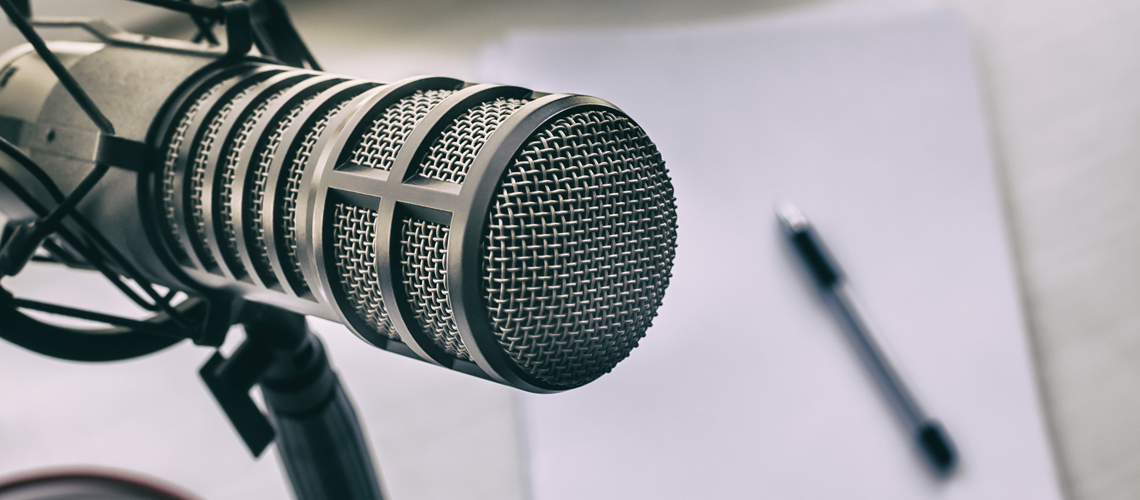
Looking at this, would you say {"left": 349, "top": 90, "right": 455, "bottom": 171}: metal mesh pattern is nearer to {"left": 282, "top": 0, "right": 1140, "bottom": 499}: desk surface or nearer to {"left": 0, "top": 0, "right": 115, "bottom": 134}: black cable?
{"left": 0, "top": 0, "right": 115, "bottom": 134}: black cable

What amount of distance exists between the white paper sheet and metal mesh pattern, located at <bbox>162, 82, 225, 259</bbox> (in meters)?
0.40

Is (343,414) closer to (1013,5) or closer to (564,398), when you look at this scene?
(564,398)

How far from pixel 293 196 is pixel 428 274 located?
0.22ft

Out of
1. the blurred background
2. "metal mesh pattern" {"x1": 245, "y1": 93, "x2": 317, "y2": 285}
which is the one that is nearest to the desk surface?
the blurred background

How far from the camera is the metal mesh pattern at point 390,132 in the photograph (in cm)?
21

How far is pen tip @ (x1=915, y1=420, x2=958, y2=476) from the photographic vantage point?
618mm

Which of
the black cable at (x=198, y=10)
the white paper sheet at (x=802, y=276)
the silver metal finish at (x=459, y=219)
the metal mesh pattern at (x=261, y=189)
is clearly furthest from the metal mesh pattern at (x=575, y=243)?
the white paper sheet at (x=802, y=276)

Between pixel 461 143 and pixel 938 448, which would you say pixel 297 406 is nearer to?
pixel 461 143

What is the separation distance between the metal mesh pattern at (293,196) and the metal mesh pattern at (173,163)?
7 centimetres

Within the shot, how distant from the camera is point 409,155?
198 millimetres

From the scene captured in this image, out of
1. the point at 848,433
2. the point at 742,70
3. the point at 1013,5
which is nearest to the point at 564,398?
the point at 848,433

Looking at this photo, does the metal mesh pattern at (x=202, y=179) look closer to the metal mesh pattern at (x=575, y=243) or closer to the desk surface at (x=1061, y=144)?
the metal mesh pattern at (x=575, y=243)

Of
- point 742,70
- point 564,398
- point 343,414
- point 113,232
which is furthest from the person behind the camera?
point 742,70

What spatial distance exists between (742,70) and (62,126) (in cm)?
60
